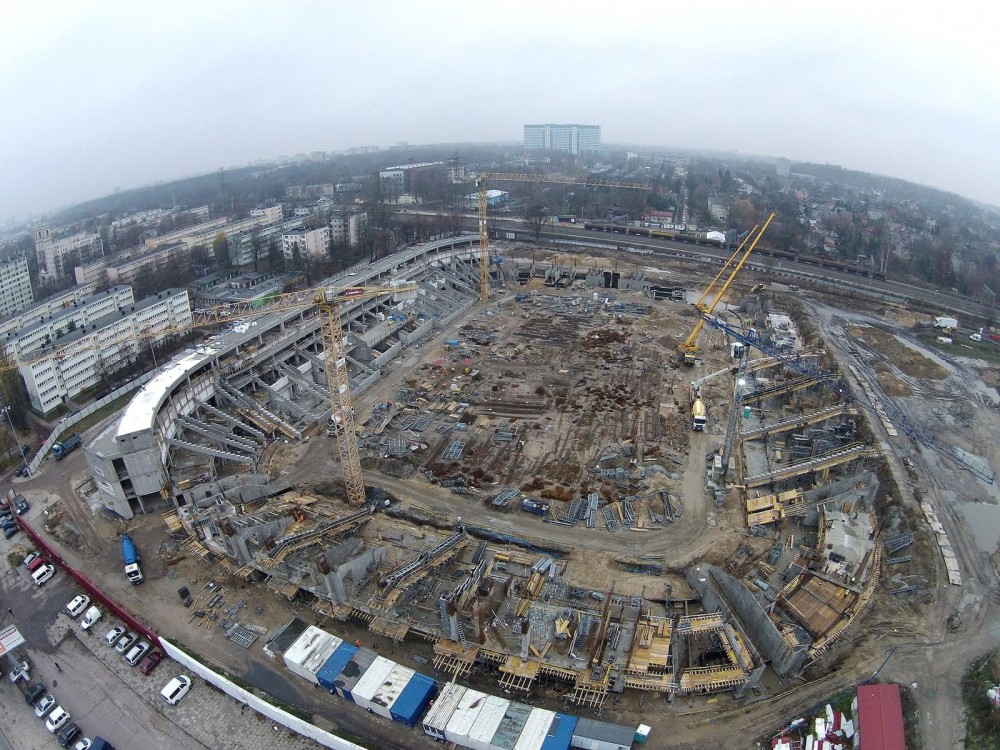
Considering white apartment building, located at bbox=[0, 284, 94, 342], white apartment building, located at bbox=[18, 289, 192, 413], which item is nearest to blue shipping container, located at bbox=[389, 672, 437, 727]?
white apartment building, located at bbox=[18, 289, 192, 413]

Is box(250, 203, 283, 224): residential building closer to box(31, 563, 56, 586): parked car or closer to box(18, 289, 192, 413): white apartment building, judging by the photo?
box(18, 289, 192, 413): white apartment building

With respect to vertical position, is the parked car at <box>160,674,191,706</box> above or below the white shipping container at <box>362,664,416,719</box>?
below

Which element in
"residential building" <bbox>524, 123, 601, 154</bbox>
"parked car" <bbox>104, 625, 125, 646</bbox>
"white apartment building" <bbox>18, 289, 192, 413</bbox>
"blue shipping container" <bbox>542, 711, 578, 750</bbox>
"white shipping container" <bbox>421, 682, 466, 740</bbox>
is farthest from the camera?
"residential building" <bbox>524, 123, 601, 154</bbox>

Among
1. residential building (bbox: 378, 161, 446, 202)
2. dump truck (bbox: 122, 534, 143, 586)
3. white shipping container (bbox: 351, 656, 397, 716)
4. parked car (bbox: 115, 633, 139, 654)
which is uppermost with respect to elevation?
residential building (bbox: 378, 161, 446, 202)

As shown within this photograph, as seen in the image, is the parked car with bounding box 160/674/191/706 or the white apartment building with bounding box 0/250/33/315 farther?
the white apartment building with bounding box 0/250/33/315

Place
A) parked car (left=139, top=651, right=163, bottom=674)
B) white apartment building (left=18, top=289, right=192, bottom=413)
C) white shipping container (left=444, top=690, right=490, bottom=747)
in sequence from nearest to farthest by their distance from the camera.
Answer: white shipping container (left=444, top=690, right=490, bottom=747)
parked car (left=139, top=651, right=163, bottom=674)
white apartment building (left=18, top=289, right=192, bottom=413)

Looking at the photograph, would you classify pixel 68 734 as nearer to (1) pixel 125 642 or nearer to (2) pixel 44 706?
(2) pixel 44 706

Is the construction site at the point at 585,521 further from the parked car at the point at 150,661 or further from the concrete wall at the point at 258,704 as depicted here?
the parked car at the point at 150,661
